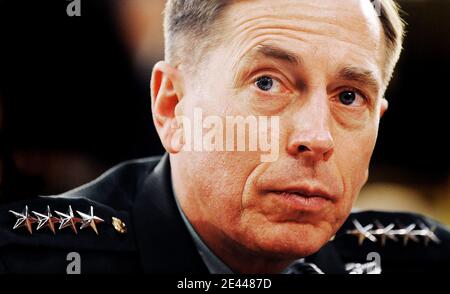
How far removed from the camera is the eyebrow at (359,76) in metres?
1.52

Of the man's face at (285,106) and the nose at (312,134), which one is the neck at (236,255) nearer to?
the man's face at (285,106)

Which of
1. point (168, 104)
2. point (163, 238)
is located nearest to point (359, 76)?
point (168, 104)

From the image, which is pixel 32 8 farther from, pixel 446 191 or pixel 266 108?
pixel 446 191

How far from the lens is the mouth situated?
58.9 inches

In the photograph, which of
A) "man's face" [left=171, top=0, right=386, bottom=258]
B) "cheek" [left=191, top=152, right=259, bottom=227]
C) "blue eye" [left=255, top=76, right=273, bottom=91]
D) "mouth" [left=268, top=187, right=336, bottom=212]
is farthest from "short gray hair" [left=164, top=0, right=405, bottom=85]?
"mouth" [left=268, top=187, right=336, bottom=212]

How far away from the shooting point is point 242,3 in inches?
59.8

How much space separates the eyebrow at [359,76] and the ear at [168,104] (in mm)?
383

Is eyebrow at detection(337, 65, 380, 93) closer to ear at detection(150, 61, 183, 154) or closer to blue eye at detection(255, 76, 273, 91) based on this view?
blue eye at detection(255, 76, 273, 91)

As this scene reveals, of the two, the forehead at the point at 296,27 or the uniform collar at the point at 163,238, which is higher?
the forehead at the point at 296,27

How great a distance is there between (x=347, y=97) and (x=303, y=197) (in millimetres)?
265

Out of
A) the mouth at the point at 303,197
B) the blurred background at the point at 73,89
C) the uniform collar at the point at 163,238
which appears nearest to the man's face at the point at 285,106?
the mouth at the point at 303,197

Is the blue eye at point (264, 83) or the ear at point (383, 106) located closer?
the blue eye at point (264, 83)

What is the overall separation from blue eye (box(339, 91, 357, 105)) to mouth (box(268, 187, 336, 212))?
0.73ft

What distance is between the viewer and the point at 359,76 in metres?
1.55
